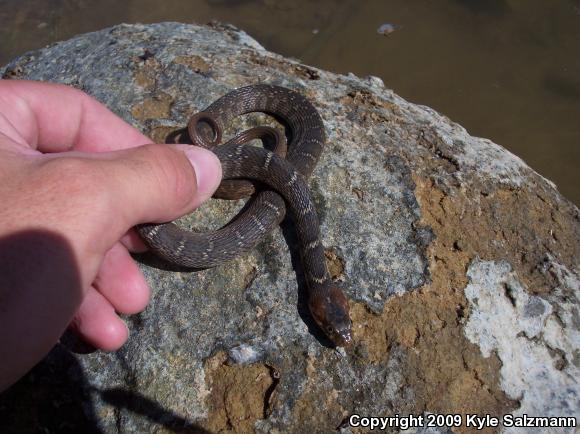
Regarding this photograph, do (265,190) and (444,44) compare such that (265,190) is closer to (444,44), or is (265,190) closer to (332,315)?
(332,315)

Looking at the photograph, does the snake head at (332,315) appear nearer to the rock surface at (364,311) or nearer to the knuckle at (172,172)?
the rock surface at (364,311)

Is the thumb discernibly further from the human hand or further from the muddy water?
the muddy water

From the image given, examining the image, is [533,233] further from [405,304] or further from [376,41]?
[376,41]

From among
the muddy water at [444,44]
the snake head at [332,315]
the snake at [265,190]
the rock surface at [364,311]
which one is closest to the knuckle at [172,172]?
the snake at [265,190]

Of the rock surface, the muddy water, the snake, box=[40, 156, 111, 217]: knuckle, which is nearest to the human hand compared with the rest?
box=[40, 156, 111, 217]: knuckle

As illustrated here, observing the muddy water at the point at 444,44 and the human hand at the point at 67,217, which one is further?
the muddy water at the point at 444,44
